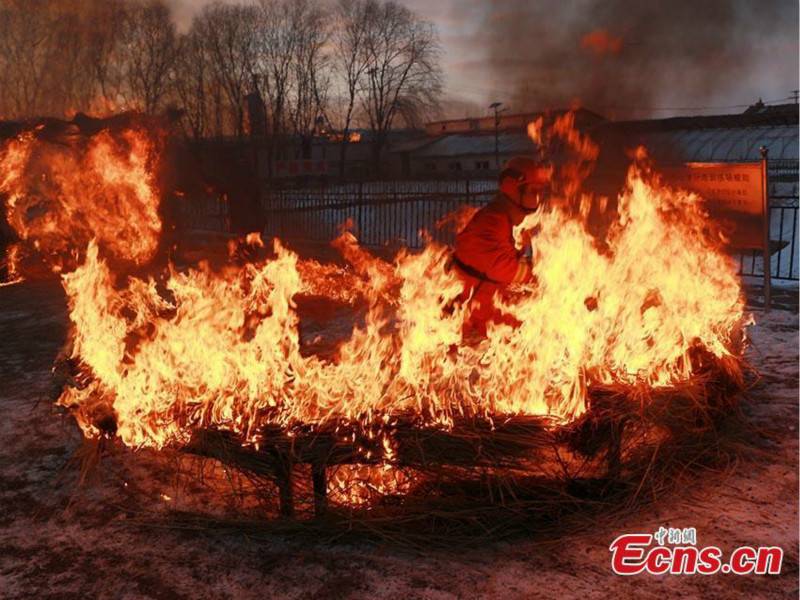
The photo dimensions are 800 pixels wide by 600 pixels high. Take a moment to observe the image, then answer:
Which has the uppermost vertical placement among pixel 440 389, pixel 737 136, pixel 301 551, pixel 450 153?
pixel 450 153

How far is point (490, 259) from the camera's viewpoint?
513cm

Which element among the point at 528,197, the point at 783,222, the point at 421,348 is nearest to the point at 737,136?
the point at 783,222

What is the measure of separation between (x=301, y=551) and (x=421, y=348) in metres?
1.37

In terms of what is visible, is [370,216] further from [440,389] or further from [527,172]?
[440,389]

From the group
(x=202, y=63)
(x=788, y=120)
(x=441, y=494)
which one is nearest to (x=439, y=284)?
(x=441, y=494)

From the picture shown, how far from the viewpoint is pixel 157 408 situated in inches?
148

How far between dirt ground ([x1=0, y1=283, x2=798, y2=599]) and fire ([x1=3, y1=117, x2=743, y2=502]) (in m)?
0.47

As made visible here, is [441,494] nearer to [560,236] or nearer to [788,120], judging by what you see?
[560,236]

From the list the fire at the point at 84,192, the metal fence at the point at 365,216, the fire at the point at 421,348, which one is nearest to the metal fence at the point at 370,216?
the metal fence at the point at 365,216

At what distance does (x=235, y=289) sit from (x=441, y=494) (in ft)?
7.87

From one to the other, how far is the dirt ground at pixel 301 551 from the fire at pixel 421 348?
47 cm

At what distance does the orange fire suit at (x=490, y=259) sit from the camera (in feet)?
16.8

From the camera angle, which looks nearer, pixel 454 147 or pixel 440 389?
pixel 440 389

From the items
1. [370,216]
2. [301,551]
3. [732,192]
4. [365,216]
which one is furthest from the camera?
[365,216]
